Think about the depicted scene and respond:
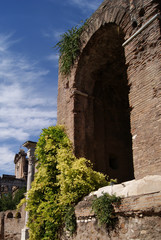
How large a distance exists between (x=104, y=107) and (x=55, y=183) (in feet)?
13.6

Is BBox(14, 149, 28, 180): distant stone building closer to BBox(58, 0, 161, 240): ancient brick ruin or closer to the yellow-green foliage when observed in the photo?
BBox(58, 0, 161, 240): ancient brick ruin

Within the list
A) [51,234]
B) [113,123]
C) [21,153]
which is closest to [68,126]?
[113,123]

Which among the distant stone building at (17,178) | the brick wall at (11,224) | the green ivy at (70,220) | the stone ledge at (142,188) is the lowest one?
the brick wall at (11,224)

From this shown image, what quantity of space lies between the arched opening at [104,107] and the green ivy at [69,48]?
40 cm

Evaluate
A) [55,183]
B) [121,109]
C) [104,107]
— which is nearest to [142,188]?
[55,183]

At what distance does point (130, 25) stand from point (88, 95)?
10.5ft

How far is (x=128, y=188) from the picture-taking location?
5.35m

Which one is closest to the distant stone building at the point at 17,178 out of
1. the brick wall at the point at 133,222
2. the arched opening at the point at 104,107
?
the arched opening at the point at 104,107

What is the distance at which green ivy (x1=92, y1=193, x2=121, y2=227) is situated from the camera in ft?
17.3

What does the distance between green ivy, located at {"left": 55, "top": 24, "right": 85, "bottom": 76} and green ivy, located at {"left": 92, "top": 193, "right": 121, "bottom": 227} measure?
5473 mm

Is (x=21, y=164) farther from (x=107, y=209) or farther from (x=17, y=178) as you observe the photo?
(x=107, y=209)

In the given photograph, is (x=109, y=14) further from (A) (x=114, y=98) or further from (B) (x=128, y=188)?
(B) (x=128, y=188)

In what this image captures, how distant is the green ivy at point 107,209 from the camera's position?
5.29 m

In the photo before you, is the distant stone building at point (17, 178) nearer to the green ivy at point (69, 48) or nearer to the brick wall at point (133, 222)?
the green ivy at point (69, 48)
